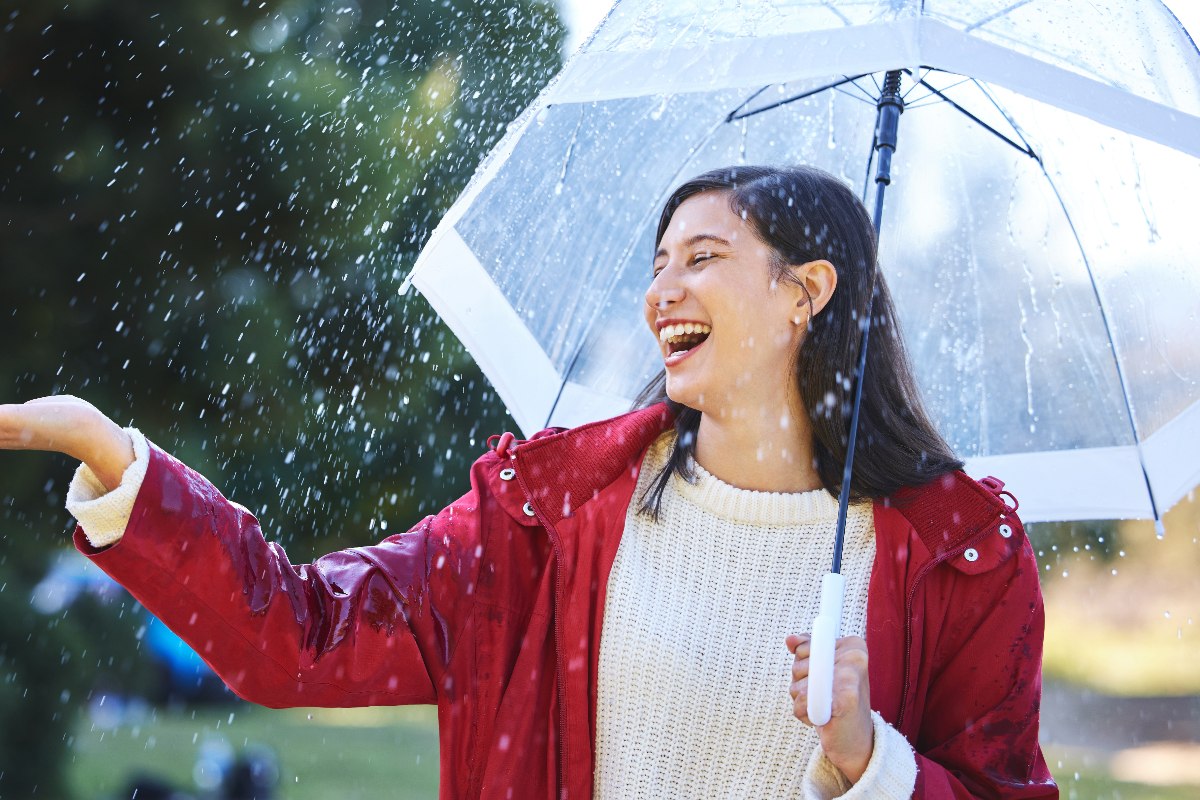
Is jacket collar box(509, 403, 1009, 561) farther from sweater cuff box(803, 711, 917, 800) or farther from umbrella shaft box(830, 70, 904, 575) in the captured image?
sweater cuff box(803, 711, 917, 800)

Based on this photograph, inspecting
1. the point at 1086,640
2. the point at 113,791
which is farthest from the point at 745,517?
the point at 1086,640

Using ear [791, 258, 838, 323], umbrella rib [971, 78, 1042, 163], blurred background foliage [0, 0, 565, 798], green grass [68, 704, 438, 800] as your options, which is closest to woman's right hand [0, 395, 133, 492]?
ear [791, 258, 838, 323]

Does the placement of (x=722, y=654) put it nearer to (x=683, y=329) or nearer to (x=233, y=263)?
(x=683, y=329)

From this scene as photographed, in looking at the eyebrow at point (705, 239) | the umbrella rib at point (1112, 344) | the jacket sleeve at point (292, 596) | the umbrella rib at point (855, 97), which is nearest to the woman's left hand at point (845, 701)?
the jacket sleeve at point (292, 596)

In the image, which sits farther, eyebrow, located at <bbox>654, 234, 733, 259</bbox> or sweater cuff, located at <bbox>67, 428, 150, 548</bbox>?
eyebrow, located at <bbox>654, 234, 733, 259</bbox>

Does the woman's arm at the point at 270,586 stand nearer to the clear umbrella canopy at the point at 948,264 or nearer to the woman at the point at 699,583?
the woman at the point at 699,583

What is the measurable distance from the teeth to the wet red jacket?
276mm

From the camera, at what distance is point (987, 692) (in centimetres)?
232

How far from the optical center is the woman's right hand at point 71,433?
1.77m

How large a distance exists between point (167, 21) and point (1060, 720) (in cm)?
1876

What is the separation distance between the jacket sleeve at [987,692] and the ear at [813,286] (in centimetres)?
56

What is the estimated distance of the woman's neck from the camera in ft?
8.43

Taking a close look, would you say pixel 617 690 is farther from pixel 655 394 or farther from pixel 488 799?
pixel 655 394

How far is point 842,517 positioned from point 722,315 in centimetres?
43
